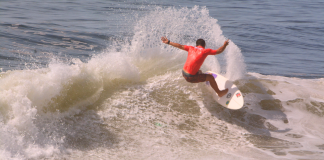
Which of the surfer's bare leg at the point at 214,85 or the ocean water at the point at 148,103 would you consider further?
the surfer's bare leg at the point at 214,85

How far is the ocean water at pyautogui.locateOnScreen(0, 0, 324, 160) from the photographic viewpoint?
4.45 m

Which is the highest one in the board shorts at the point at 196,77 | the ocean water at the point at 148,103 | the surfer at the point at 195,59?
the surfer at the point at 195,59

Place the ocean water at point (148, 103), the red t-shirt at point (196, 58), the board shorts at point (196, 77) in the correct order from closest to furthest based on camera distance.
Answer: the ocean water at point (148, 103)
the red t-shirt at point (196, 58)
the board shorts at point (196, 77)

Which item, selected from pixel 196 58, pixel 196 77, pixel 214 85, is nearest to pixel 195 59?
pixel 196 58

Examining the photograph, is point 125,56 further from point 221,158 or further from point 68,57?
point 221,158

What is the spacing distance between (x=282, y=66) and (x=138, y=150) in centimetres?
877

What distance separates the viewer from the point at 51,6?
20.0m

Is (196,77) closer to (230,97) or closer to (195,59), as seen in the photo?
(195,59)

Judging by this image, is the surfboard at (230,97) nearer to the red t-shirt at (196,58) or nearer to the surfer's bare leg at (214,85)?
the surfer's bare leg at (214,85)

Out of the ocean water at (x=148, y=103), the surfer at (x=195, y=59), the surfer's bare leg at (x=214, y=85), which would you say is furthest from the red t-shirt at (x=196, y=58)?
the ocean water at (x=148, y=103)

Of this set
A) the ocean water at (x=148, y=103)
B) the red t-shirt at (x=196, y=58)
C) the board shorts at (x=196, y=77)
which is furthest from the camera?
the board shorts at (x=196, y=77)

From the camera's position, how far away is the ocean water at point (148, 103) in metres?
4.45

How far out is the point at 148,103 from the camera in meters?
6.02

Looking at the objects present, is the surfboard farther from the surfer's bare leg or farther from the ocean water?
the ocean water
